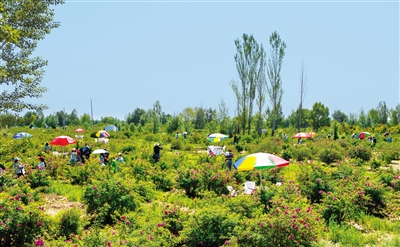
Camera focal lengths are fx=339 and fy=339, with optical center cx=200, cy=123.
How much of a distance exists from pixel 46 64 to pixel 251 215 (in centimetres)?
741

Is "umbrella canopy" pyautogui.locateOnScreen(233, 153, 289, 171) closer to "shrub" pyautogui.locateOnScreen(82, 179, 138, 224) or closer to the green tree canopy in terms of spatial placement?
"shrub" pyautogui.locateOnScreen(82, 179, 138, 224)

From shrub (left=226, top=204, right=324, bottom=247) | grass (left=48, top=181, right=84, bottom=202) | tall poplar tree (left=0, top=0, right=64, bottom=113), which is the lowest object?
grass (left=48, top=181, right=84, bottom=202)

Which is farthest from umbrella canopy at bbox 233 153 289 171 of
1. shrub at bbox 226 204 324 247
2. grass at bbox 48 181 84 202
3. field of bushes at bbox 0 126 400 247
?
grass at bbox 48 181 84 202

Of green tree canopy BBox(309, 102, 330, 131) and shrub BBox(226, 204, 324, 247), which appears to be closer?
shrub BBox(226, 204, 324, 247)

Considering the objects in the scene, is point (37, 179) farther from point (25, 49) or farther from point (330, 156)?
point (330, 156)

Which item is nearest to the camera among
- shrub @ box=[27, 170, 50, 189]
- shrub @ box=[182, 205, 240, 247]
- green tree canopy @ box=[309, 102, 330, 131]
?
shrub @ box=[182, 205, 240, 247]

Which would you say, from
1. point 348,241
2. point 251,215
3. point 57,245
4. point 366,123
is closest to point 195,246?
point 251,215

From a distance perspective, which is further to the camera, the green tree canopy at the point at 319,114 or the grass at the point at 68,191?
the green tree canopy at the point at 319,114

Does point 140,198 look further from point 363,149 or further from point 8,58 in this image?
point 363,149

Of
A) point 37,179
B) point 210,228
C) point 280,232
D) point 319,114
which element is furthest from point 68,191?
point 319,114

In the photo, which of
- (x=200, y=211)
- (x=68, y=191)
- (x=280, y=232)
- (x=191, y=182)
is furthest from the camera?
(x=191, y=182)

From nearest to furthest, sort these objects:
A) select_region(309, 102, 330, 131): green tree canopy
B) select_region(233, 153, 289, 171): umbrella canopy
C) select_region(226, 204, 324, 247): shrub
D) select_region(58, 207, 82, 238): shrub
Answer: select_region(226, 204, 324, 247): shrub → select_region(58, 207, 82, 238): shrub → select_region(233, 153, 289, 171): umbrella canopy → select_region(309, 102, 330, 131): green tree canopy

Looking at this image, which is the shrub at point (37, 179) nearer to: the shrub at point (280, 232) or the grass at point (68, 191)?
the grass at point (68, 191)

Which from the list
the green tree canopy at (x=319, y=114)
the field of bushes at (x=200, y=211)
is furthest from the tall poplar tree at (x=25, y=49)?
the green tree canopy at (x=319, y=114)
